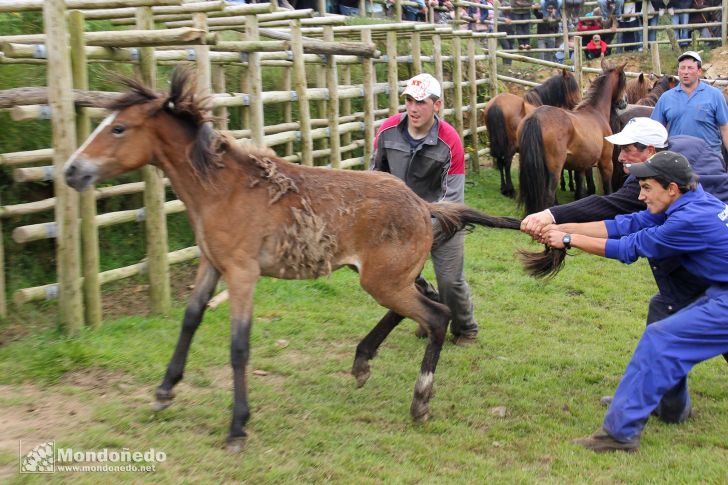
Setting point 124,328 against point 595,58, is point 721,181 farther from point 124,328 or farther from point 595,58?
point 595,58

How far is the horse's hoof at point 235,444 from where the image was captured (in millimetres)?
4715

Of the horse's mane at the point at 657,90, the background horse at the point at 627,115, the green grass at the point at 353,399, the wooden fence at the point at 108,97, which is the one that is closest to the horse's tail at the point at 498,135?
the background horse at the point at 627,115

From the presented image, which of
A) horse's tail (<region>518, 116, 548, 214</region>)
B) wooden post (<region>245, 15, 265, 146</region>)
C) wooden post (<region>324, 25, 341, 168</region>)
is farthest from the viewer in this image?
horse's tail (<region>518, 116, 548, 214</region>)

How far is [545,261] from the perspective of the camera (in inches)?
223

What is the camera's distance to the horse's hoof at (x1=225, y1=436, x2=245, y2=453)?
15.5 ft

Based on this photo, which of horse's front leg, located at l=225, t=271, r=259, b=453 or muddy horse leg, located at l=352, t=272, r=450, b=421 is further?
muddy horse leg, located at l=352, t=272, r=450, b=421

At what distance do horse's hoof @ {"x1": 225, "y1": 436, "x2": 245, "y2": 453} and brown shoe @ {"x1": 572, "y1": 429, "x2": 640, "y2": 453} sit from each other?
2.00 metres

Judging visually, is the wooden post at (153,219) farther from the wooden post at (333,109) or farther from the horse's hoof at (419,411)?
the wooden post at (333,109)

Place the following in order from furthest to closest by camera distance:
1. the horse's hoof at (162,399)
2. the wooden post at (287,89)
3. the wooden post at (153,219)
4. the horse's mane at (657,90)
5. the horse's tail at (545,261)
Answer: the horse's mane at (657,90) < the wooden post at (287,89) < the wooden post at (153,219) < the horse's tail at (545,261) < the horse's hoof at (162,399)

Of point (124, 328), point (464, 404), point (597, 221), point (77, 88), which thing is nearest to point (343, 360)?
point (464, 404)

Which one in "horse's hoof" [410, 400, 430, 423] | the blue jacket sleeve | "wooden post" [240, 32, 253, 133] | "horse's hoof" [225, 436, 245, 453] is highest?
"wooden post" [240, 32, 253, 133]

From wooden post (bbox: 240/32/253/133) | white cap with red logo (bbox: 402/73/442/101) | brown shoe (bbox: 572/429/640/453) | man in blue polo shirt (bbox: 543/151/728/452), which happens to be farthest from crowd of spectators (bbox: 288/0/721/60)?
brown shoe (bbox: 572/429/640/453)

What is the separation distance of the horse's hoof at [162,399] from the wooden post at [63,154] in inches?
58.1

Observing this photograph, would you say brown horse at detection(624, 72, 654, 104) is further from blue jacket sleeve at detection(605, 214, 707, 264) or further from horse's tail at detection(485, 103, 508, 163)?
blue jacket sleeve at detection(605, 214, 707, 264)
